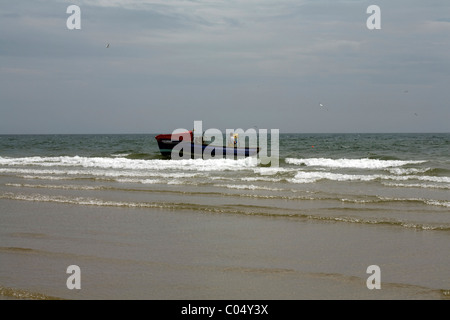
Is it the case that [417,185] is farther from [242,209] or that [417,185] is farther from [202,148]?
[202,148]

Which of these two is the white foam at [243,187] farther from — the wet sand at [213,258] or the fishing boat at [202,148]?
the fishing boat at [202,148]

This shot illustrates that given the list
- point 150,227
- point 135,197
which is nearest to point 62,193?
point 135,197

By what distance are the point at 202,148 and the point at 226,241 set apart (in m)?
19.6

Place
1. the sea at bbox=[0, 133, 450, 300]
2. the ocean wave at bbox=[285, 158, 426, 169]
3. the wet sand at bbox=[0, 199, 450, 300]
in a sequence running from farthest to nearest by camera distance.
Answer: the ocean wave at bbox=[285, 158, 426, 169]
the sea at bbox=[0, 133, 450, 300]
the wet sand at bbox=[0, 199, 450, 300]

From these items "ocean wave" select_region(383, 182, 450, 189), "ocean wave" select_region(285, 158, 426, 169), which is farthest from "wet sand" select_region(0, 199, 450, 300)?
"ocean wave" select_region(285, 158, 426, 169)

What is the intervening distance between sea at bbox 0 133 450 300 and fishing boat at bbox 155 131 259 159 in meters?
11.6

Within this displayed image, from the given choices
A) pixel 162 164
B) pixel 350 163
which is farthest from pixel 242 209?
pixel 350 163

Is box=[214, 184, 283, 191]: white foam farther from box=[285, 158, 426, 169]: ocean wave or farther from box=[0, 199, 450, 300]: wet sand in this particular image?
box=[285, 158, 426, 169]: ocean wave

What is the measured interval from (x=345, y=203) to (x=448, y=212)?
2.38 m

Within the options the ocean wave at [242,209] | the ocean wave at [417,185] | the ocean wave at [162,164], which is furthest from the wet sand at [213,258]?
the ocean wave at [162,164]

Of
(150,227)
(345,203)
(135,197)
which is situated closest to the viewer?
(150,227)

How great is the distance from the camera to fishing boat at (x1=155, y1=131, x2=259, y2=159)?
27641mm

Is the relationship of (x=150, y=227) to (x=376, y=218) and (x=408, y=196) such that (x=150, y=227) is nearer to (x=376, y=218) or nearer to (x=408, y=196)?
(x=376, y=218)
